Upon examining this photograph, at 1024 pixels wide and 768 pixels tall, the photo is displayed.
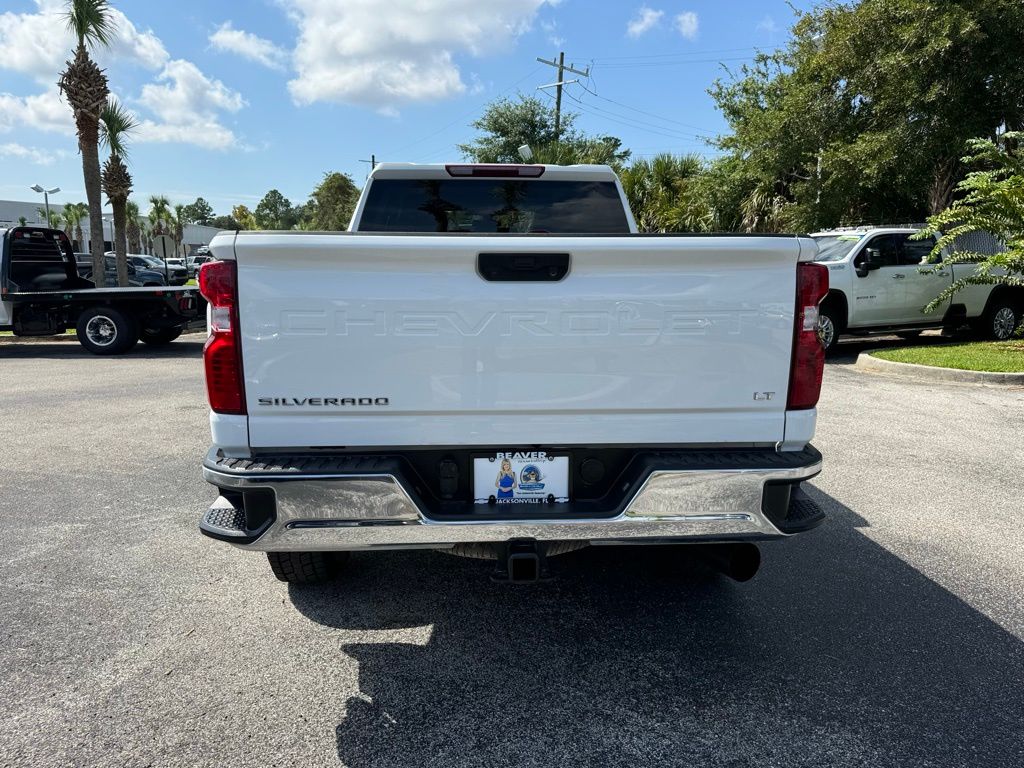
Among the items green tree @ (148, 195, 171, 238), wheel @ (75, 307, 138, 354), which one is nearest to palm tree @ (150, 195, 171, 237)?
green tree @ (148, 195, 171, 238)

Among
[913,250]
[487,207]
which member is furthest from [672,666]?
[913,250]

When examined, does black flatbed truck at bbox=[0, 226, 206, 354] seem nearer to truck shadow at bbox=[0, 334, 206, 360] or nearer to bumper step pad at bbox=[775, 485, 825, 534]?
truck shadow at bbox=[0, 334, 206, 360]

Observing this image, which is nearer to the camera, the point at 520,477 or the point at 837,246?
the point at 520,477

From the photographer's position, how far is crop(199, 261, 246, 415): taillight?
254cm

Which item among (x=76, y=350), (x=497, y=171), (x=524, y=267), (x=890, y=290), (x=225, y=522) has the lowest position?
(x=76, y=350)

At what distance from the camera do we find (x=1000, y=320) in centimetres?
1284

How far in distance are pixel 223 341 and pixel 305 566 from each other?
1387 mm

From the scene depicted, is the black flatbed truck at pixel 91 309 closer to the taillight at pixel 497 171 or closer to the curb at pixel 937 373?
the taillight at pixel 497 171

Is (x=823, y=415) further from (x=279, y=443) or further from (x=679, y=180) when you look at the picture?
(x=679, y=180)

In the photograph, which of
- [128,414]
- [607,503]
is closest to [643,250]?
[607,503]

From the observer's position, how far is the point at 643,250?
262 cm

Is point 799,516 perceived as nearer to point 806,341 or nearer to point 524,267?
point 806,341

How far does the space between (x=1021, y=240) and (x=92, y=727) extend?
1278 cm

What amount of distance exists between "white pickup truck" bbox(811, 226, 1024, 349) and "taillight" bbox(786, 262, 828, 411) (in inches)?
354
